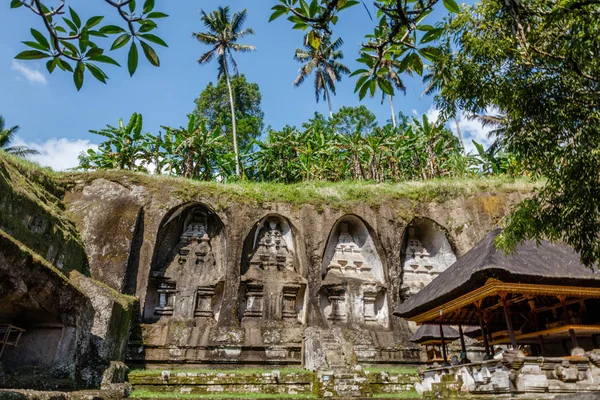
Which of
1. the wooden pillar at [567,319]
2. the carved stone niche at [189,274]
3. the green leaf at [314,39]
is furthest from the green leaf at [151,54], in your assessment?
the carved stone niche at [189,274]

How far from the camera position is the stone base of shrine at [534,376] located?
258 inches

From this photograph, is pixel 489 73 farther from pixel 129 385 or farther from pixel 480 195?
pixel 480 195

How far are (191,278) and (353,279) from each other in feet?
18.1

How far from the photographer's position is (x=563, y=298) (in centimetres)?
791

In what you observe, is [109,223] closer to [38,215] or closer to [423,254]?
[38,215]

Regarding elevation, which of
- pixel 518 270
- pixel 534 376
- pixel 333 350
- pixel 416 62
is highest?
pixel 518 270

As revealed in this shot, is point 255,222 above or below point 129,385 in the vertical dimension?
above

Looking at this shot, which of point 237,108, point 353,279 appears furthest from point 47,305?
point 237,108

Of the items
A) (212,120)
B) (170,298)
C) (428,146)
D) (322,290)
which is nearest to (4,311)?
(170,298)

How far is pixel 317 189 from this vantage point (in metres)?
16.0

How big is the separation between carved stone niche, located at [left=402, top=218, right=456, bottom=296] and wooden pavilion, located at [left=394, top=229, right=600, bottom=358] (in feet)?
18.4

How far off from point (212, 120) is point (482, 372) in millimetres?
26807

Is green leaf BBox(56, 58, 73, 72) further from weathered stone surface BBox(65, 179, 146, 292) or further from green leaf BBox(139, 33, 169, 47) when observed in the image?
weathered stone surface BBox(65, 179, 146, 292)

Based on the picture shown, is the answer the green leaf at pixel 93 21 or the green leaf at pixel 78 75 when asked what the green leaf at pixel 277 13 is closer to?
the green leaf at pixel 93 21
